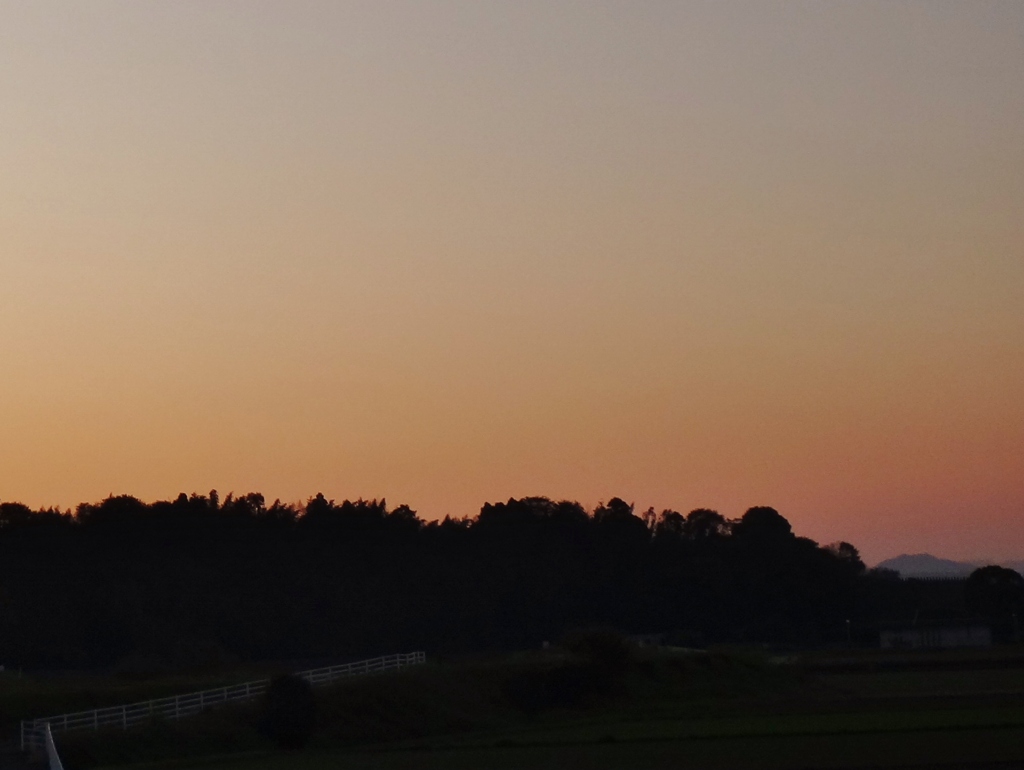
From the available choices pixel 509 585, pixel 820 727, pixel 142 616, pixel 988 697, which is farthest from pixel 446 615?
pixel 820 727

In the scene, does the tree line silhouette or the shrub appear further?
the tree line silhouette

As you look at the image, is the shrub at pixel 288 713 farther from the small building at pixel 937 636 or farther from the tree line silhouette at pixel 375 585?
the small building at pixel 937 636

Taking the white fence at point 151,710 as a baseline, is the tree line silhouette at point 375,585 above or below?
above

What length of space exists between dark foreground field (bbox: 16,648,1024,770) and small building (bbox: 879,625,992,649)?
3136 centimetres

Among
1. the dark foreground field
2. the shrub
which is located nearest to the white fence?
the dark foreground field

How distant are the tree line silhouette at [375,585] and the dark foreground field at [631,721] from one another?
35.4 m

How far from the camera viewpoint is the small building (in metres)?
96.5

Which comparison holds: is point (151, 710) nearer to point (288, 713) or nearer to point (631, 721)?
point (288, 713)

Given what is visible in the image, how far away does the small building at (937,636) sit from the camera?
9650 centimetres

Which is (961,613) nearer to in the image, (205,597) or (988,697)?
(205,597)

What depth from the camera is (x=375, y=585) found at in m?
104

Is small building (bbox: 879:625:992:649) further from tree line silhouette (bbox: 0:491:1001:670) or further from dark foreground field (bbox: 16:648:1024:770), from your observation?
dark foreground field (bbox: 16:648:1024:770)

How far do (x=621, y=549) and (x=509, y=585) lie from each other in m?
9.82

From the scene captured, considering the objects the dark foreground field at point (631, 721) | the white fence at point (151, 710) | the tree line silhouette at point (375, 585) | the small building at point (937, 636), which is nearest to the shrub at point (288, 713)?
the dark foreground field at point (631, 721)
